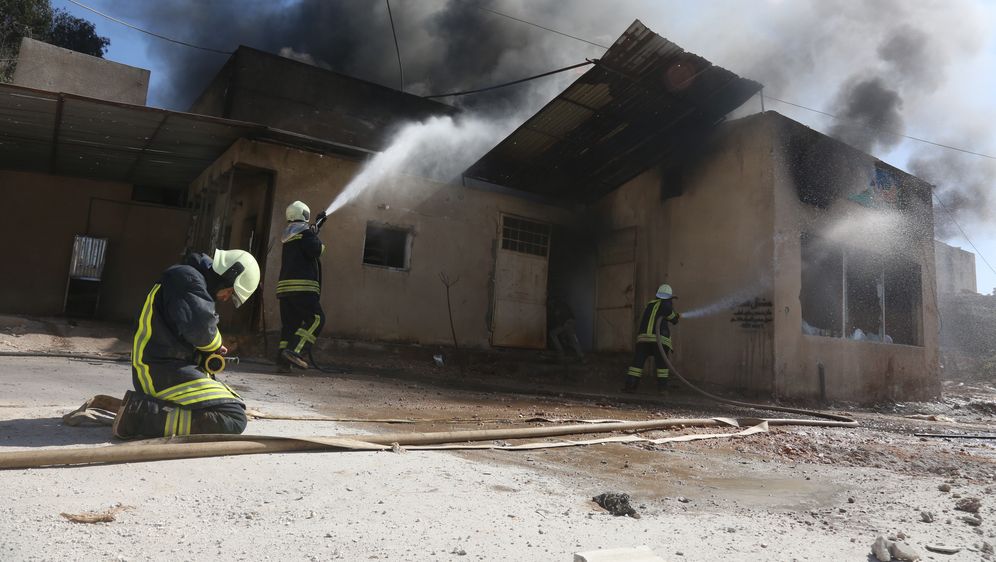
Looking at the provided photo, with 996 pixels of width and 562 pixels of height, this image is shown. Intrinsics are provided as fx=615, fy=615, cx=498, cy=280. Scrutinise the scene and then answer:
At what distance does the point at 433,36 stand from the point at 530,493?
17194 mm

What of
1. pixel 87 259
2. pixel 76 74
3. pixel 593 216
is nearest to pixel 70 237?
pixel 87 259

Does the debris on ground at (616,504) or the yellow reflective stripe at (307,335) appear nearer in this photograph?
the debris on ground at (616,504)

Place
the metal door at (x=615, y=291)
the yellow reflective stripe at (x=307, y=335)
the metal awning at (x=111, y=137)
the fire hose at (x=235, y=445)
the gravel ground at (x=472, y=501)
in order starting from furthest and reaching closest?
the metal door at (x=615, y=291), the metal awning at (x=111, y=137), the yellow reflective stripe at (x=307, y=335), the fire hose at (x=235, y=445), the gravel ground at (x=472, y=501)

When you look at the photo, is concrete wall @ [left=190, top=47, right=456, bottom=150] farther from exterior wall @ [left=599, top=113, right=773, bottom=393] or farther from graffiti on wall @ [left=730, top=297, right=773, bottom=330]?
graffiti on wall @ [left=730, top=297, right=773, bottom=330]

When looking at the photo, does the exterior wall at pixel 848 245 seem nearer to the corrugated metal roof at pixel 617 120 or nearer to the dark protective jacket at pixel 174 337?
the corrugated metal roof at pixel 617 120

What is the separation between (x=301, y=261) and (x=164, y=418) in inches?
158

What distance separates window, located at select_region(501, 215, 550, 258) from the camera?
11.2 meters

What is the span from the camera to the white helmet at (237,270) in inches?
130

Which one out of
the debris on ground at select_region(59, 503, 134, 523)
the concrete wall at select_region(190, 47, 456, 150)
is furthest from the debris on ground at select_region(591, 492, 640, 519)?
the concrete wall at select_region(190, 47, 456, 150)

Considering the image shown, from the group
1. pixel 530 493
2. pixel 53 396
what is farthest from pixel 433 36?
pixel 530 493

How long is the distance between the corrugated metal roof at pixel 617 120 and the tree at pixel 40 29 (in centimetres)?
1612

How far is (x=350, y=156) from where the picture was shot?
31.3 feet

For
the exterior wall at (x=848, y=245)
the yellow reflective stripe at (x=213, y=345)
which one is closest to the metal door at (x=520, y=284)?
the exterior wall at (x=848, y=245)

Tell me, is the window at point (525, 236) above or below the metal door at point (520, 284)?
above
